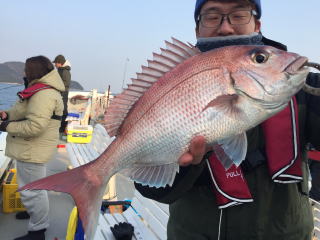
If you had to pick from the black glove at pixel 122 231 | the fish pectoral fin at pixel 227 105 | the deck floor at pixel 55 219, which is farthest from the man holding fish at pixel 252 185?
the deck floor at pixel 55 219

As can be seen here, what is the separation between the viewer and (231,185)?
1.57 meters

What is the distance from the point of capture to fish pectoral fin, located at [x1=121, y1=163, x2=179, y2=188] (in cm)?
149

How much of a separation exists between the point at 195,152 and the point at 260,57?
508 millimetres

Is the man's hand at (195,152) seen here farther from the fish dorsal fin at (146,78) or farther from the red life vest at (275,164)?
the fish dorsal fin at (146,78)

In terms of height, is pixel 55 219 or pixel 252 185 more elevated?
pixel 252 185

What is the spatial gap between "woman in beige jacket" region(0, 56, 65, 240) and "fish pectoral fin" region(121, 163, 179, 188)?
2345mm

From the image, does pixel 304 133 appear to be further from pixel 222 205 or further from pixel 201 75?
pixel 201 75

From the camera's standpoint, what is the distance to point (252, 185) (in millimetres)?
1620

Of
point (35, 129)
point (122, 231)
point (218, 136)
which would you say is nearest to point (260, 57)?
point (218, 136)

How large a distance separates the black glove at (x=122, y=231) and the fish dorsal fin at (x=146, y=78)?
1.68m

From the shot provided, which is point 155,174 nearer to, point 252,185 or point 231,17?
point 252,185

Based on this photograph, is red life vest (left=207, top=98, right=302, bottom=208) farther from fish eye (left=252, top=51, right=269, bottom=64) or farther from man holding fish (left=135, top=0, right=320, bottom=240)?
fish eye (left=252, top=51, right=269, bottom=64)

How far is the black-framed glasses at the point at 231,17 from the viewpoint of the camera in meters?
1.72

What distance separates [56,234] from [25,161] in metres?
1.04
